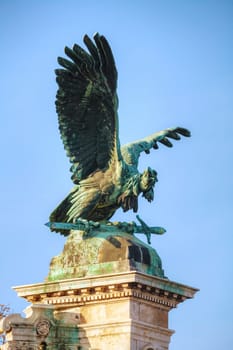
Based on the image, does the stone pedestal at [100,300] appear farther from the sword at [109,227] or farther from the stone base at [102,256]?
the sword at [109,227]

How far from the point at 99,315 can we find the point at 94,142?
4408 mm

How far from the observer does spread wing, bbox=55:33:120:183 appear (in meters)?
29.7

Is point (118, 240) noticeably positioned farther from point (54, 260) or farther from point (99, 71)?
point (99, 71)

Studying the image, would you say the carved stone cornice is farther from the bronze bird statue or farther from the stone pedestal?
the bronze bird statue

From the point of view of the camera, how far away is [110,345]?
28.2 m

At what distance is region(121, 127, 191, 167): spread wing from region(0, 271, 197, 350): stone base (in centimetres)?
351

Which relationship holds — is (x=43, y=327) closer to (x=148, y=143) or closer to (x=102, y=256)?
(x=102, y=256)

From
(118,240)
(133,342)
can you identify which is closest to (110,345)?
(133,342)

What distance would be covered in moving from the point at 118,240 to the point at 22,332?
311 cm

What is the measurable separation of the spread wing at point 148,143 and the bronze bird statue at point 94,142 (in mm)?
40

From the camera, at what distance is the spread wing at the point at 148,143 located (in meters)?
30.7

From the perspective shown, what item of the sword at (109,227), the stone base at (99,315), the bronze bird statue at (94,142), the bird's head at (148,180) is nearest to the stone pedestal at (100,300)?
the stone base at (99,315)

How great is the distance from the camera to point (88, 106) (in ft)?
99.1

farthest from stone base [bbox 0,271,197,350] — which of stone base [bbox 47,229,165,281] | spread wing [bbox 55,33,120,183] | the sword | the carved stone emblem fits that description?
spread wing [bbox 55,33,120,183]
